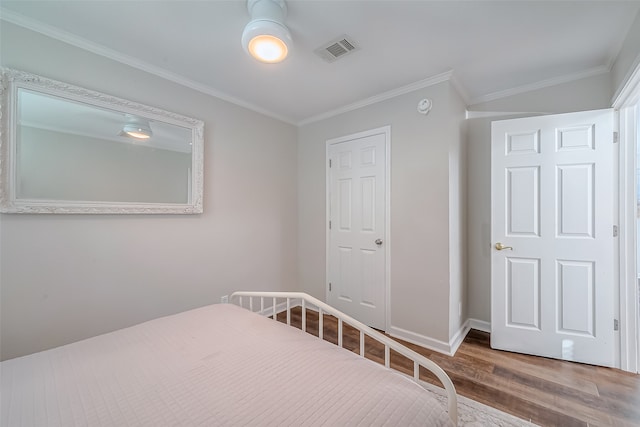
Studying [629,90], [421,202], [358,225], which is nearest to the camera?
[629,90]

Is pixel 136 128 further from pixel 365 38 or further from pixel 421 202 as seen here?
pixel 421 202

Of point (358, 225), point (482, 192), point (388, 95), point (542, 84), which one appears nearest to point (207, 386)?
point (358, 225)

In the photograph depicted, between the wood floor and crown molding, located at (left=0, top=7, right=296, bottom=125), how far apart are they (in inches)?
105

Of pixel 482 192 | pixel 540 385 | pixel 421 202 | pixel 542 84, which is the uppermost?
pixel 542 84

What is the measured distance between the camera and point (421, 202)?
2.25 m

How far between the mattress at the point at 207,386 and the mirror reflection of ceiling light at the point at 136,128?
4.79 ft

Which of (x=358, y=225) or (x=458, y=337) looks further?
(x=358, y=225)

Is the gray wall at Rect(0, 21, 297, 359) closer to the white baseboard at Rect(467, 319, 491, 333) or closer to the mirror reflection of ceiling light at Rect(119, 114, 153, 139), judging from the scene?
the mirror reflection of ceiling light at Rect(119, 114, 153, 139)

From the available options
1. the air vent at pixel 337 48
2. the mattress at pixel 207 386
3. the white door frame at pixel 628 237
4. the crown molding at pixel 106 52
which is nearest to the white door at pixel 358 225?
the air vent at pixel 337 48

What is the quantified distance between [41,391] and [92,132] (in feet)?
5.33

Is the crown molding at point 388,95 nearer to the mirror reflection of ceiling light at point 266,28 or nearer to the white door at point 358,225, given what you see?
the white door at point 358,225

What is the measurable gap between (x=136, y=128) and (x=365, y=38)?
1842 millimetres

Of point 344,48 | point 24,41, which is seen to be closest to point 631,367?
point 344,48

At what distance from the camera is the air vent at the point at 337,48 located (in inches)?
66.8
